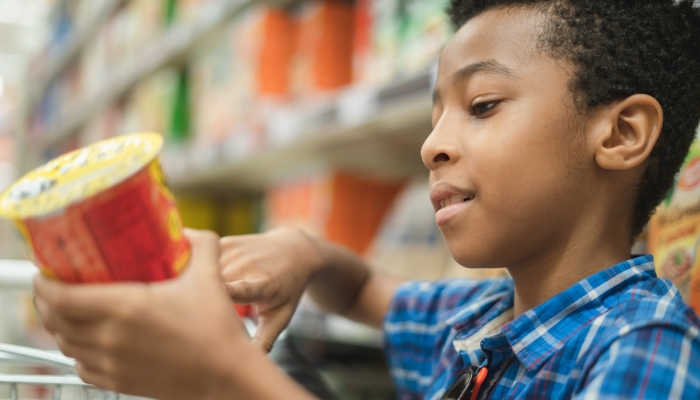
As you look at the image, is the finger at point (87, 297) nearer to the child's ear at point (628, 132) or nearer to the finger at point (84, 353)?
the finger at point (84, 353)

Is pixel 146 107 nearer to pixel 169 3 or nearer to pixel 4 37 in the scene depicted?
pixel 169 3

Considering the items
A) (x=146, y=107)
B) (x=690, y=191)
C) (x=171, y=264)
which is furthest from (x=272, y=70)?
(x=171, y=264)

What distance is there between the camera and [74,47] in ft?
13.6

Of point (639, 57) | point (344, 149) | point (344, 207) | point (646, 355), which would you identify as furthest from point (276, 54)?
point (646, 355)

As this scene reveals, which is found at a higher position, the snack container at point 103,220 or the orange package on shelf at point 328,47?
the orange package on shelf at point 328,47

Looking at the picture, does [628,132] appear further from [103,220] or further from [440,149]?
[103,220]

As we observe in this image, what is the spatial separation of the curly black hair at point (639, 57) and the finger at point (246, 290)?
41 cm

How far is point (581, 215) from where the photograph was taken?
2.25 feet

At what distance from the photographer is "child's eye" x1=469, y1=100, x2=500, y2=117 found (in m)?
0.70

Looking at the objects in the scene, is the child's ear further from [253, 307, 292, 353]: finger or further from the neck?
[253, 307, 292, 353]: finger

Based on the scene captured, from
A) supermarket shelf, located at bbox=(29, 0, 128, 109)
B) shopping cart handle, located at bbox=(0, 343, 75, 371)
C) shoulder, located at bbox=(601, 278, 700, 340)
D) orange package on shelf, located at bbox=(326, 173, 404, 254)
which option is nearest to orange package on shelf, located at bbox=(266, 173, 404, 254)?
orange package on shelf, located at bbox=(326, 173, 404, 254)

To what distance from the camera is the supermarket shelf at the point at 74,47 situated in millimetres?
3536

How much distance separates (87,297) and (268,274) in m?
0.34

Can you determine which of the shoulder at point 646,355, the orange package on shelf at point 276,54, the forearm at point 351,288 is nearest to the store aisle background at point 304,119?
the orange package on shelf at point 276,54
